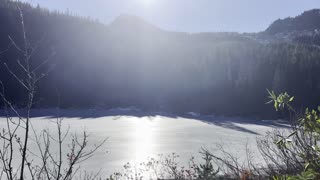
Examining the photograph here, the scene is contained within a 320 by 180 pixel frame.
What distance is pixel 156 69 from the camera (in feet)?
333

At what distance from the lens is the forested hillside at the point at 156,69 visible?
249 feet

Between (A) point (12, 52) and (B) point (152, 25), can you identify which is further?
(B) point (152, 25)

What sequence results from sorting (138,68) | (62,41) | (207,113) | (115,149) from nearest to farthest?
(115,149) < (207,113) < (138,68) < (62,41)

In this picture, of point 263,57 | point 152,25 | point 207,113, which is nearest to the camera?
point 207,113

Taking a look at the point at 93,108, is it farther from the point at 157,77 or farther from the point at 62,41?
the point at 62,41

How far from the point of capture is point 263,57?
81312 millimetres

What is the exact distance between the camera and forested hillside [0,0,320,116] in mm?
76000

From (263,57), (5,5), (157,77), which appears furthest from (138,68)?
(5,5)

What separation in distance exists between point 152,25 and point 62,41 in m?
36.7

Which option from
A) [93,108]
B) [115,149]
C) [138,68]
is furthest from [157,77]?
[115,149]

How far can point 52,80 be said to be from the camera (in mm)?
95875

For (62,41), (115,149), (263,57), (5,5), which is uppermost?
(5,5)

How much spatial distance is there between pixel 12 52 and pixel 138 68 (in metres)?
29.0

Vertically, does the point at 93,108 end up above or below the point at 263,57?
below
